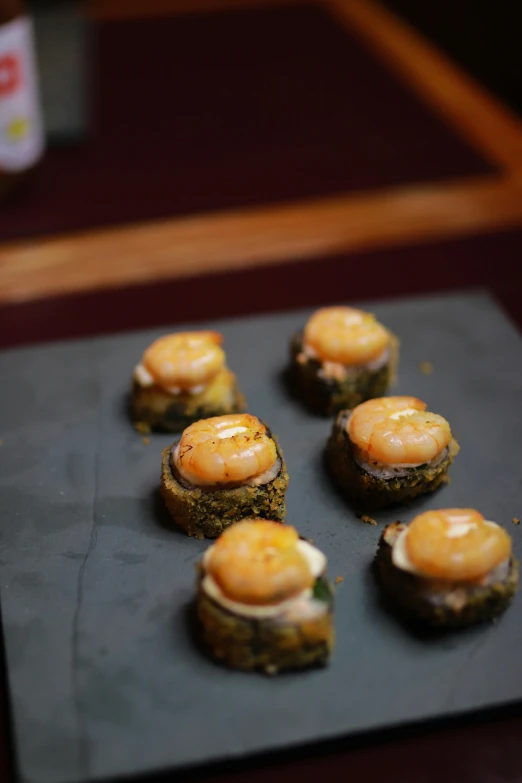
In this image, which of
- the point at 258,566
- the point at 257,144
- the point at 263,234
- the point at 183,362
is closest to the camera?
the point at 258,566

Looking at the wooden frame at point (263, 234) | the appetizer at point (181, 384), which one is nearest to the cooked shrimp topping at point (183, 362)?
the appetizer at point (181, 384)

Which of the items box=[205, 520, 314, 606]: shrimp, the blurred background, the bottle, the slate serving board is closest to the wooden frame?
the blurred background

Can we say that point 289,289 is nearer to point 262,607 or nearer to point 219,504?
point 219,504

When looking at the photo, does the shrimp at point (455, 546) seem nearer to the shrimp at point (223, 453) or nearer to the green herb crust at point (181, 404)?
the shrimp at point (223, 453)

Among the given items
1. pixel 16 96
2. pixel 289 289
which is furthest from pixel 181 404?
pixel 16 96

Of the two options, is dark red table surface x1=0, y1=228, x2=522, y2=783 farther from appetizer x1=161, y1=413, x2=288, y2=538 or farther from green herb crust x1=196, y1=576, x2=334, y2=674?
green herb crust x1=196, y1=576, x2=334, y2=674
